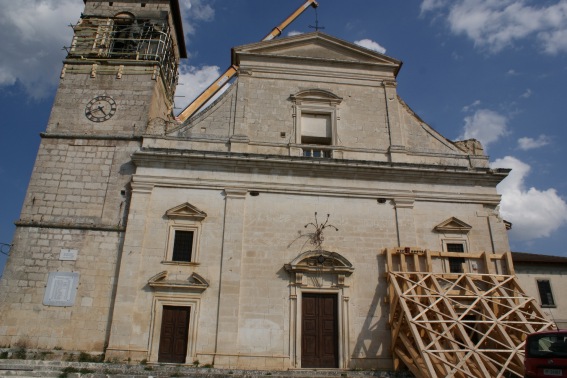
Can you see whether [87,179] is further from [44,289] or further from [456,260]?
[456,260]

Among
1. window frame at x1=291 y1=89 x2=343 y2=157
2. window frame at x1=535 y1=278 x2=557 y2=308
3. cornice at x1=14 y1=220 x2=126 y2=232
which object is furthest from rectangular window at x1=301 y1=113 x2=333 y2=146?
window frame at x1=535 y1=278 x2=557 y2=308

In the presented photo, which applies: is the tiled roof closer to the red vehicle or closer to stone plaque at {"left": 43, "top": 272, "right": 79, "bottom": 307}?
the red vehicle

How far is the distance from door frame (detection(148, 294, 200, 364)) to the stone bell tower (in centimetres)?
142

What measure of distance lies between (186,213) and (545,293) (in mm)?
16842

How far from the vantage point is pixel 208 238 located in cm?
1494

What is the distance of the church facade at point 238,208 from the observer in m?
13.9

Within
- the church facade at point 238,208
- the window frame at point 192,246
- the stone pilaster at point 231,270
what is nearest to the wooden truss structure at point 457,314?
the church facade at point 238,208

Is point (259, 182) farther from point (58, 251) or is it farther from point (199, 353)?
point (58, 251)

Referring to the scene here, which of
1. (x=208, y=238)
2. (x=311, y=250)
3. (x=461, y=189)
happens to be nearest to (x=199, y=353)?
(x=208, y=238)

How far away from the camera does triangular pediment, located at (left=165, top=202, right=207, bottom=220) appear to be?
15125 millimetres

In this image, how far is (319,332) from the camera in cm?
1428

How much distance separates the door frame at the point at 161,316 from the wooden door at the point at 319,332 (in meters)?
3.37

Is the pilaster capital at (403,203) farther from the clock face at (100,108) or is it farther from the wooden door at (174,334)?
the clock face at (100,108)

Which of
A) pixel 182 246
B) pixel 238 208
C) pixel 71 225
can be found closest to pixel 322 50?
pixel 238 208
